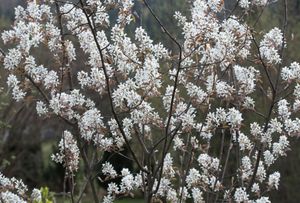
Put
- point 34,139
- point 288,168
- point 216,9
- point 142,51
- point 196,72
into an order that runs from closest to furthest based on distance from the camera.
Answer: point 142,51, point 216,9, point 196,72, point 288,168, point 34,139

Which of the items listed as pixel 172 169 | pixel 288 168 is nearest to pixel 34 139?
pixel 288 168

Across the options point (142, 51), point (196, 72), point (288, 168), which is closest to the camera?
point (142, 51)

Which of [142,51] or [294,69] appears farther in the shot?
[294,69]

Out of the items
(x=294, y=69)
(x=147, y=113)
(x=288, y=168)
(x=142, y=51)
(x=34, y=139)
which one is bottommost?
(x=147, y=113)

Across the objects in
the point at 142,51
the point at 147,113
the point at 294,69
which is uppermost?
the point at 294,69

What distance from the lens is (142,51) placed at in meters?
3.30

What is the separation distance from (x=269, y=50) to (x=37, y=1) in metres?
1.46

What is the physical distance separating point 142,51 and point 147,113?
364 mm

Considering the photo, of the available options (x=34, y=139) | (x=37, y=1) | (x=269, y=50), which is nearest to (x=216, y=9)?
(x=269, y=50)

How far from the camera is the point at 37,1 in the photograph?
349 centimetres

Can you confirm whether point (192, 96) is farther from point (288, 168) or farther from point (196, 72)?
point (288, 168)

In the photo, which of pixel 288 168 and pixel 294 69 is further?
pixel 288 168

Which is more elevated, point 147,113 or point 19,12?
point 19,12

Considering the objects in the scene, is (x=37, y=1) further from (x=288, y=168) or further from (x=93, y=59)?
(x=288, y=168)
